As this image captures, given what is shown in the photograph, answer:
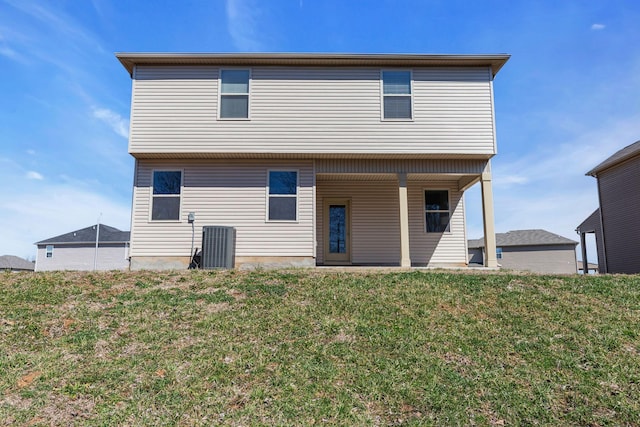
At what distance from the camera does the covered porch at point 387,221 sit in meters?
12.3

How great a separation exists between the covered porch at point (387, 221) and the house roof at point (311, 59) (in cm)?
315

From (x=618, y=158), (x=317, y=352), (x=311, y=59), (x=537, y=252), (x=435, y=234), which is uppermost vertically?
(x=311, y=59)

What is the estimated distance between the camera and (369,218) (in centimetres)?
1238

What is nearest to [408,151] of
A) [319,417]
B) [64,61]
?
[319,417]

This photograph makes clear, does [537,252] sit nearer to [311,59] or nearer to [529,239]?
[529,239]

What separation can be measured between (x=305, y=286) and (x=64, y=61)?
357 inches

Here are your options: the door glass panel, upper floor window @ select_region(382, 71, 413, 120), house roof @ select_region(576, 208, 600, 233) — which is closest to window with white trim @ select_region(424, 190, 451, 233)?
the door glass panel

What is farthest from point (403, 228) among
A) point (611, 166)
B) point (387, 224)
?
point (611, 166)

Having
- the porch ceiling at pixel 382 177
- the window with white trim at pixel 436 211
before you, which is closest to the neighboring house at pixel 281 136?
the porch ceiling at pixel 382 177

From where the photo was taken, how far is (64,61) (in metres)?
10.8

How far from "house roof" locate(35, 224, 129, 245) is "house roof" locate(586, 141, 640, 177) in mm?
29162

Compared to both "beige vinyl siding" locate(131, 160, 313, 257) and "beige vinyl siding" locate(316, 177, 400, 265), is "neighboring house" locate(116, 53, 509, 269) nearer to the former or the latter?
"beige vinyl siding" locate(131, 160, 313, 257)

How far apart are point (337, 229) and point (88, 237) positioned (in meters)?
25.6

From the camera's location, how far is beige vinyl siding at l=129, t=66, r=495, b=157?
10.7 metres
